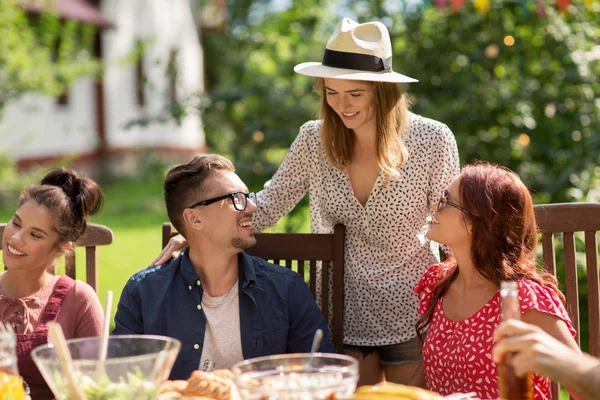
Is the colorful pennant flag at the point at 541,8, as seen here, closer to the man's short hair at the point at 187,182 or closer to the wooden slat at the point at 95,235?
the man's short hair at the point at 187,182

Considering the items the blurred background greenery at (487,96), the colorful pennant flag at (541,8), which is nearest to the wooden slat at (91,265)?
the blurred background greenery at (487,96)

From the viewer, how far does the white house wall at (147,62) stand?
18953 mm

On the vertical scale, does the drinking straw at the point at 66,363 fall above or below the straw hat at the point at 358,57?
below

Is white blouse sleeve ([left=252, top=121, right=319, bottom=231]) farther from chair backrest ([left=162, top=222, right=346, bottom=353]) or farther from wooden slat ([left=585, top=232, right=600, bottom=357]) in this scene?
wooden slat ([left=585, top=232, right=600, bottom=357])

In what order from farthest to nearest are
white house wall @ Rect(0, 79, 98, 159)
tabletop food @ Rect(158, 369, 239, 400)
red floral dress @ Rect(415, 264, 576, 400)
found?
1. white house wall @ Rect(0, 79, 98, 159)
2. red floral dress @ Rect(415, 264, 576, 400)
3. tabletop food @ Rect(158, 369, 239, 400)

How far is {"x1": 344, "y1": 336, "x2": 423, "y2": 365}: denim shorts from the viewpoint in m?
3.36

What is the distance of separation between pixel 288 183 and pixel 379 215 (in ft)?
1.35

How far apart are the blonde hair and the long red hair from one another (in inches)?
21.2

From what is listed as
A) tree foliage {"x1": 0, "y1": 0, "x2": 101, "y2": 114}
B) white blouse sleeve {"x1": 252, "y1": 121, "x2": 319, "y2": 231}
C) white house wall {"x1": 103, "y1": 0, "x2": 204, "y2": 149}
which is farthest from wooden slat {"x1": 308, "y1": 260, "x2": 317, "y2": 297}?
white house wall {"x1": 103, "y1": 0, "x2": 204, "y2": 149}

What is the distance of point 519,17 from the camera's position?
563cm

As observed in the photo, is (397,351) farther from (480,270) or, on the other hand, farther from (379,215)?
(480,270)

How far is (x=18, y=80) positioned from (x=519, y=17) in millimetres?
9108

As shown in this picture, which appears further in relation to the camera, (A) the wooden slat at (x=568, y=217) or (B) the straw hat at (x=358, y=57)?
(B) the straw hat at (x=358, y=57)

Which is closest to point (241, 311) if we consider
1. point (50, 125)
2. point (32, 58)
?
point (32, 58)
